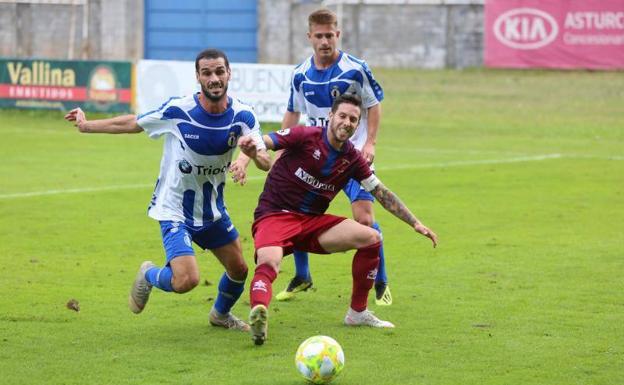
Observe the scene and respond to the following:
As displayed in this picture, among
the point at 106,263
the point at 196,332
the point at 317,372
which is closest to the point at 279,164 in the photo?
the point at 196,332

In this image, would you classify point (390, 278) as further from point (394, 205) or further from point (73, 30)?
point (73, 30)

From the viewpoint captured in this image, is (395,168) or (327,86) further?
(395,168)

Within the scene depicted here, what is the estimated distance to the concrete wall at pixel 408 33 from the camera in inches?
1618

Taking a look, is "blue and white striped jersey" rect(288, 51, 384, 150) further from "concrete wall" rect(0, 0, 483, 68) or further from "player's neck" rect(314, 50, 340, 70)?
"concrete wall" rect(0, 0, 483, 68)

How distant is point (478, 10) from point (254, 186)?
25.2 m

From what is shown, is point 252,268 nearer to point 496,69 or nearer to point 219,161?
point 219,161

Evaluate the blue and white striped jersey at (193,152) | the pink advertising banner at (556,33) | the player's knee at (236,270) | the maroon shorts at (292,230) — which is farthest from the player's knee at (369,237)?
the pink advertising banner at (556,33)

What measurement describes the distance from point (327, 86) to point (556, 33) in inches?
1141

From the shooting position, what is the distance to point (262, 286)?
8.23 m

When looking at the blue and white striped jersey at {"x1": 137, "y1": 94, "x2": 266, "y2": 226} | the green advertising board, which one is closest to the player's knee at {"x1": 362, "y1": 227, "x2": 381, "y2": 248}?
the blue and white striped jersey at {"x1": 137, "y1": 94, "x2": 266, "y2": 226}

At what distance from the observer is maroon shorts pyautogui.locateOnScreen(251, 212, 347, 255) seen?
8680 mm

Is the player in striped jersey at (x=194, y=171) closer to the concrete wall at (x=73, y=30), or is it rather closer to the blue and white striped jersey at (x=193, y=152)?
the blue and white striped jersey at (x=193, y=152)

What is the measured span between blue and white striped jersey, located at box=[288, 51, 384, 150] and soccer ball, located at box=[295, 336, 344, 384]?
10.9 feet

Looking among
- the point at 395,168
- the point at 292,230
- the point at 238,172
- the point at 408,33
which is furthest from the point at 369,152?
the point at 408,33
